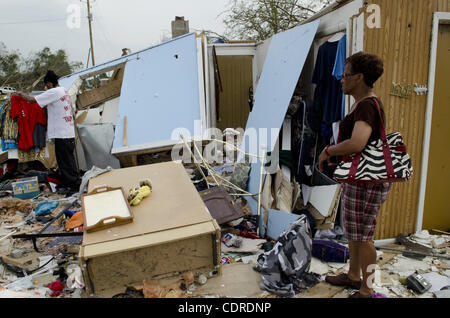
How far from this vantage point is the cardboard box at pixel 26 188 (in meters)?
4.60

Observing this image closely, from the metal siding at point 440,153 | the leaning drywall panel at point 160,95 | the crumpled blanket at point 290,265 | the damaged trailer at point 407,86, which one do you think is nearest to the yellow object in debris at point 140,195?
the crumpled blanket at point 290,265

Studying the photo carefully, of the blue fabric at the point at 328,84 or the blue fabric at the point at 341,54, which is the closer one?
the blue fabric at the point at 341,54

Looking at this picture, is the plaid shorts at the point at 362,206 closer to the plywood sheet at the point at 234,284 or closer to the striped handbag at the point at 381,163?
the striped handbag at the point at 381,163

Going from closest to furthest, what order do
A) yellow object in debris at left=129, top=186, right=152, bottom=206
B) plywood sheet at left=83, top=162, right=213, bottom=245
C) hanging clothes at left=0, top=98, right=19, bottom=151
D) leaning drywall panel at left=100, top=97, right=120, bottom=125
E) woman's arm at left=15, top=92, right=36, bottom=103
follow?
1. plywood sheet at left=83, top=162, right=213, bottom=245
2. yellow object in debris at left=129, top=186, right=152, bottom=206
3. woman's arm at left=15, top=92, right=36, bottom=103
4. hanging clothes at left=0, top=98, right=19, bottom=151
5. leaning drywall panel at left=100, top=97, right=120, bottom=125

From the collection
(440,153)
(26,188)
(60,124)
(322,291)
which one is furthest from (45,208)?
(440,153)

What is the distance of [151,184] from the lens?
298 cm

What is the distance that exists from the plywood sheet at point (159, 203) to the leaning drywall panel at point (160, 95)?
1.71m

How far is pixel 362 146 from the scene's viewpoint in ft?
6.17

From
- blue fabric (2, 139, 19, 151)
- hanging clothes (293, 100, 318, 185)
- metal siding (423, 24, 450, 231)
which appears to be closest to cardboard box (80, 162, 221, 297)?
hanging clothes (293, 100, 318, 185)

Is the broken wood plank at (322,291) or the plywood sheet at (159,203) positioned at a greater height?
the plywood sheet at (159,203)

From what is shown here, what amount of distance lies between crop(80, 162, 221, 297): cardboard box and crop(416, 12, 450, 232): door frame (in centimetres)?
237

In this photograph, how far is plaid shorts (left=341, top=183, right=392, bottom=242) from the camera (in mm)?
2012

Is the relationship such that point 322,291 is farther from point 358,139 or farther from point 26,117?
point 26,117

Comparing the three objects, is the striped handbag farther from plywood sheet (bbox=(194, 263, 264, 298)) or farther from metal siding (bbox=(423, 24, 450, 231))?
metal siding (bbox=(423, 24, 450, 231))
